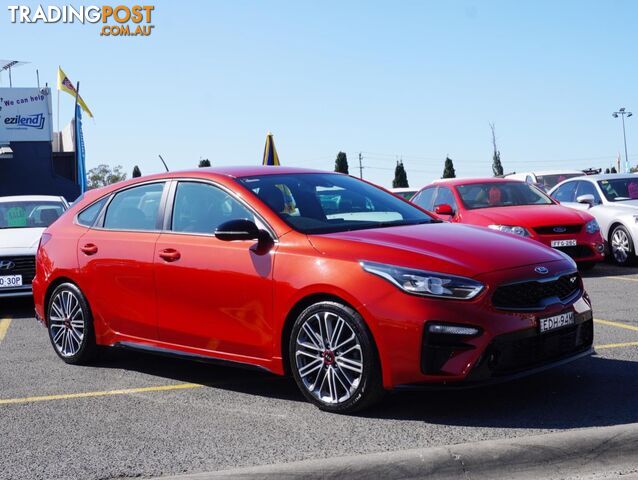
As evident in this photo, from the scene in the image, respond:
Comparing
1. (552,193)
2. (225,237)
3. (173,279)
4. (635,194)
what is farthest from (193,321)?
(552,193)

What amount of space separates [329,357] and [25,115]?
43.7 meters

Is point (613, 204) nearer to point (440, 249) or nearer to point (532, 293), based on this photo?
point (532, 293)

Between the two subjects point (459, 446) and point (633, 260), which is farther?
point (633, 260)

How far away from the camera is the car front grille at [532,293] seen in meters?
5.07

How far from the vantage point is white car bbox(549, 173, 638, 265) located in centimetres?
1391

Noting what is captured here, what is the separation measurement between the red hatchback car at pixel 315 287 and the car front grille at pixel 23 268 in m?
4.10

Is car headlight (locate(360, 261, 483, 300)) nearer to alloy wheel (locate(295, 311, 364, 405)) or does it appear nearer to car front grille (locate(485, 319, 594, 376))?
car front grille (locate(485, 319, 594, 376))

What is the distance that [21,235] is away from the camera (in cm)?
1181

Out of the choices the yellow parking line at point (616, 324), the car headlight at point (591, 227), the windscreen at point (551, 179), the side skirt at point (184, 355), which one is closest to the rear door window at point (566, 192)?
the car headlight at point (591, 227)

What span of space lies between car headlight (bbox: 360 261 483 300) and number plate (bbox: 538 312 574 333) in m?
0.48

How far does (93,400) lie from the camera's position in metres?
6.00

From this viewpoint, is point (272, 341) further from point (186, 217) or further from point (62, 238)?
point (62, 238)

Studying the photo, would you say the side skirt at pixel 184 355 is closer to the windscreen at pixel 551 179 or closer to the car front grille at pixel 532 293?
the car front grille at pixel 532 293

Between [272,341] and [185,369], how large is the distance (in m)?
1.64
